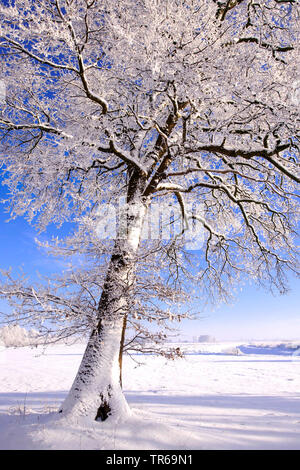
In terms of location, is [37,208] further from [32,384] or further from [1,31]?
[32,384]

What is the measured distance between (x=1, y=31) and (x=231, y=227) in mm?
7112

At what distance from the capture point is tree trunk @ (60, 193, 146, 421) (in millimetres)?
4199

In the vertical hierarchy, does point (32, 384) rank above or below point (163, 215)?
below

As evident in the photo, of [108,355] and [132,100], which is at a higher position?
[132,100]

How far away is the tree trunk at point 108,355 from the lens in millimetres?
4199

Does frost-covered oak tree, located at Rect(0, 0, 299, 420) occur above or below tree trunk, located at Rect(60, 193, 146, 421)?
above

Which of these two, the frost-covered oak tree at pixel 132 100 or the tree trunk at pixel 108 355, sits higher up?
the frost-covered oak tree at pixel 132 100

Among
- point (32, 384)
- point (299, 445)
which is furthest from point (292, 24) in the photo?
point (32, 384)

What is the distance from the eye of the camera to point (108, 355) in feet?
15.0

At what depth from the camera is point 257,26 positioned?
5801 millimetres

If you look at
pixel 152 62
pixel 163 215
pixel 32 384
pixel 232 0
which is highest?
pixel 232 0
